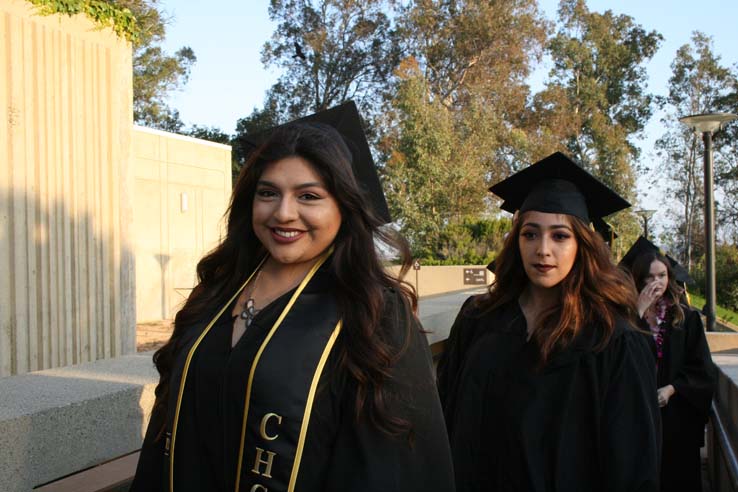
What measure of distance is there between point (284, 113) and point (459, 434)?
37.8m

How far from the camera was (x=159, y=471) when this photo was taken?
6.60ft

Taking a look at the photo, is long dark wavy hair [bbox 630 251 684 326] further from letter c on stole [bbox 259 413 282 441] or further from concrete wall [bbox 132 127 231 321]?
concrete wall [bbox 132 127 231 321]

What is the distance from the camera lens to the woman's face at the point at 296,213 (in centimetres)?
197

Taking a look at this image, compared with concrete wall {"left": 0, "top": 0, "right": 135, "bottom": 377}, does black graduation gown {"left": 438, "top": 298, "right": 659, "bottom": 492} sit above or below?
below

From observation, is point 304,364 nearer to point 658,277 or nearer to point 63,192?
point 658,277

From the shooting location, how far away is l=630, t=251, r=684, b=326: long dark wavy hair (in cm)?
537

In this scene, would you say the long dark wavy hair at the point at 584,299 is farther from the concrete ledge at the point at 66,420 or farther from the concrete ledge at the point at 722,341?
the concrete ledge at the point at 722,341

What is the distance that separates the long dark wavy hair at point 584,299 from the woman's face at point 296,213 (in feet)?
4.81

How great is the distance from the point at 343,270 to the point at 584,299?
1.66 m

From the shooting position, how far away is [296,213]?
196 cm

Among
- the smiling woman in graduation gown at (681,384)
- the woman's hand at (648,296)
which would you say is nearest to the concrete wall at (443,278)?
the woman's hand at (648,296)

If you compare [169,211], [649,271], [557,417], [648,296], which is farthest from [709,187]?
[169,211]

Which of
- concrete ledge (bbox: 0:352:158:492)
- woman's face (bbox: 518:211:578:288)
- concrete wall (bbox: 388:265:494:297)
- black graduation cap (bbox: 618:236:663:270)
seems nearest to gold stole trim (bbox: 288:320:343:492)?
concrete ledge (bbox: 0:352:158:492)

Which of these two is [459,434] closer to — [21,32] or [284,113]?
[21,32]
